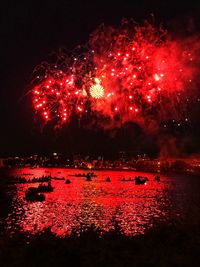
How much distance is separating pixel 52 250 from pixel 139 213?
5017 cm

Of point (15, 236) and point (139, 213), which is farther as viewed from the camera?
point (139, 213)

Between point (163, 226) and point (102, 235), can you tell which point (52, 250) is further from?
point (163, 226)

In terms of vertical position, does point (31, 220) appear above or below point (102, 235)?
below

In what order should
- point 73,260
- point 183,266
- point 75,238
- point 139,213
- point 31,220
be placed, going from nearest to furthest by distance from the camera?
point 183,266, point 73,260, point 75,238, point 31,220, point 139,213

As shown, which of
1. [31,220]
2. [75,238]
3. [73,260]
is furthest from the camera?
[31,220]

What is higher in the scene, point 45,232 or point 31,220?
point 45,232

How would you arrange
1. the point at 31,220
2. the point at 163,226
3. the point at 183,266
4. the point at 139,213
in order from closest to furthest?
the point at 183,266, the point at 163,226, the point at 31,220, the point at 139,213

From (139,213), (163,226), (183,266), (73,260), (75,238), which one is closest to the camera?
(183,266)

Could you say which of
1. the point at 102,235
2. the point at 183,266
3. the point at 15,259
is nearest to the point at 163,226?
the point at 102,235

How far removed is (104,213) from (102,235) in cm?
4758

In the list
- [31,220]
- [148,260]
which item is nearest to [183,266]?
[148,260]

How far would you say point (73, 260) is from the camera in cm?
1409

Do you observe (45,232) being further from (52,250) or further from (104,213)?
(104,213)

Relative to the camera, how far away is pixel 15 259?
13555 millimetres
